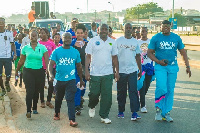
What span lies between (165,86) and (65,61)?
6.41 ft

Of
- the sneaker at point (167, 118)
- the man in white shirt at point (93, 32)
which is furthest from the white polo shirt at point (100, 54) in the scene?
the man in white shirt at point (93, 32)

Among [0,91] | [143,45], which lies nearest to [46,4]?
[0,91]

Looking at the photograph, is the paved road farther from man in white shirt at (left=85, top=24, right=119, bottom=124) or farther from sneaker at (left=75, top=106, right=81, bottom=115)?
man in white shirt at (left=85, top=24, right=119, bottom=124)

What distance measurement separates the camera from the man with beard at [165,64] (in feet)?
25.8

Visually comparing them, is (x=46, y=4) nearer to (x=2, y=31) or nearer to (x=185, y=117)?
(x=2, y=31)

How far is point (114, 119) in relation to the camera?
26.8ft

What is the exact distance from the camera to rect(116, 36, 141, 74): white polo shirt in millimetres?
8078

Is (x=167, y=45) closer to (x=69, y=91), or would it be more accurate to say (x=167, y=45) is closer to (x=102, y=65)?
(x=102, y=65)

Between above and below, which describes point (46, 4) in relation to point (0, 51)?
above

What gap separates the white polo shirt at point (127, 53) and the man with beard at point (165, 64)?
325mm

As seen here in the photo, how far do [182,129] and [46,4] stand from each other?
2476cm

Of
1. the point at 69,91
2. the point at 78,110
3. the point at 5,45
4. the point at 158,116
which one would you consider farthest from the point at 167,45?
the point at 5,45

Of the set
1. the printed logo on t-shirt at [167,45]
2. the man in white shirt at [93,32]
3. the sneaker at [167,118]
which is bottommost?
the sneaker at [167,118]

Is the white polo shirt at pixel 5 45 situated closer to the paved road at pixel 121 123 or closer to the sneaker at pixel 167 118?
the paved road at pixel 121 123
